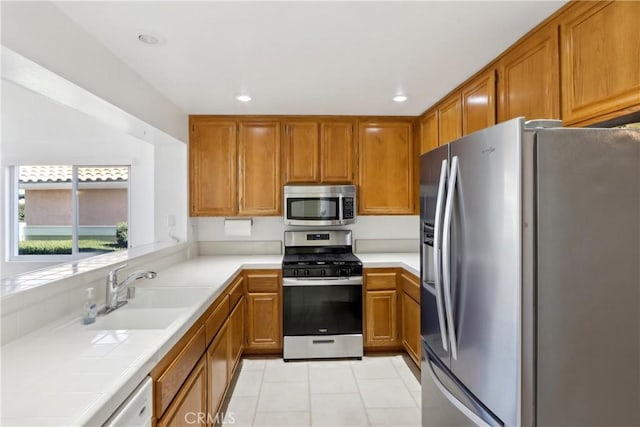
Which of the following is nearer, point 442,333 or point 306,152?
point 442,333

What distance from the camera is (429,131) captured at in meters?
3.14

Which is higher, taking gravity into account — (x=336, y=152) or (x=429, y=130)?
(x=429, y=130)

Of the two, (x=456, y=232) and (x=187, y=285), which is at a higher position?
(x=456, y=232)

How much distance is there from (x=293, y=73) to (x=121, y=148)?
235 centimetres

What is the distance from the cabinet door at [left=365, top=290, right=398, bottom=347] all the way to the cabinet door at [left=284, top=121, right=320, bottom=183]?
4.30 ft

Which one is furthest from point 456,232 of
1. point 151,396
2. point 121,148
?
point 121,148

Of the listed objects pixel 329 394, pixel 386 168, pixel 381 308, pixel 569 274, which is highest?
pixel 386 168

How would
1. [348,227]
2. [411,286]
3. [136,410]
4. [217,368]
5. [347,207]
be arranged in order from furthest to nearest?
[348,227], [347,207], [411,286], [217,368], [136,410]

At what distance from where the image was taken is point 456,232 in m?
1.38

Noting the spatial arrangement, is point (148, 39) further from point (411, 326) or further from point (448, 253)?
point (411, 326)

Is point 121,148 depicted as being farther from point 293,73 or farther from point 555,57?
point 555,57

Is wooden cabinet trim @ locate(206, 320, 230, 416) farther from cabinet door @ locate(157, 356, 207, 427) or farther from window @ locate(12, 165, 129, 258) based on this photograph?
window @ locate(12, 165, 129, 258)

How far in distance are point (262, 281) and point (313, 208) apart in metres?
0.85

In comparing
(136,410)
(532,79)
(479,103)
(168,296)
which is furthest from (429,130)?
(136,410)
